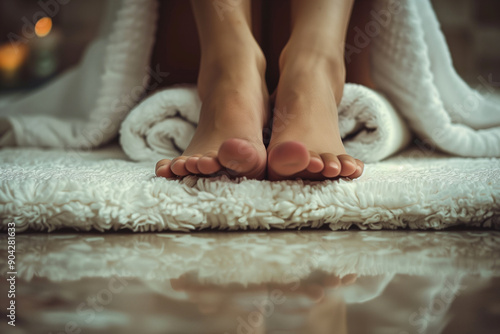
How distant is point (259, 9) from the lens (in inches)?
28.2

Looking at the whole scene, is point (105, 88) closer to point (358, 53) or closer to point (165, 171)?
point (165, 171)

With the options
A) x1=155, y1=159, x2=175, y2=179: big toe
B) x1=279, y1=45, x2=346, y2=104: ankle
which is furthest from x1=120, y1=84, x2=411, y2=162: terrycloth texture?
x1=155, y1=159, x2=175, y2=179: big toe

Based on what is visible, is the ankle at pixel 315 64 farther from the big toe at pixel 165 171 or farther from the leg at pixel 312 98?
the big toe at pixel 165 171

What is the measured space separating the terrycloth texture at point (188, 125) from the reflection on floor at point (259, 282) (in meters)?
0.24

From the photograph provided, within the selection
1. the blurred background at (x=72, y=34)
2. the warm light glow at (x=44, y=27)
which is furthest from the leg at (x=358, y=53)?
the warm light glow at (x=44, y=27)

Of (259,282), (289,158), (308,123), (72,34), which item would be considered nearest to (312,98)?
(308,123)

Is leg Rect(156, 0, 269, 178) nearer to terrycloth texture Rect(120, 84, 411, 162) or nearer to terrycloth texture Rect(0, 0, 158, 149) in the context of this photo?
terrycloth texture Rect(120, 84, 411, 162)

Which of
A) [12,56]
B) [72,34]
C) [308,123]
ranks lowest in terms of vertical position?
[12,56]

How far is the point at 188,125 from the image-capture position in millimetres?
676

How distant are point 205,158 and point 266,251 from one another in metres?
0.12

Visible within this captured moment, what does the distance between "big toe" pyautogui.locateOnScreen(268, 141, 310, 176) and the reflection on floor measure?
66mm

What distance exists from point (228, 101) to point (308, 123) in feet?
0.35

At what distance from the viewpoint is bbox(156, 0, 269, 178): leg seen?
46cm

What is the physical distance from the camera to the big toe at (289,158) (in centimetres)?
43
